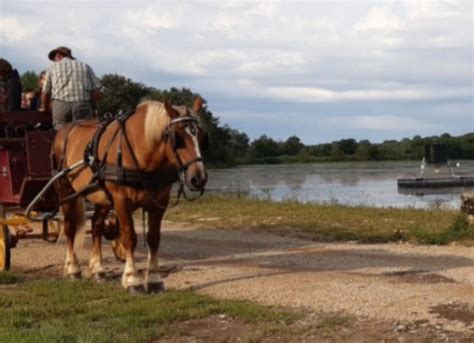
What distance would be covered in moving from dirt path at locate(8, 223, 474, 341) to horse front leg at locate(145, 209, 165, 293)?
296mm

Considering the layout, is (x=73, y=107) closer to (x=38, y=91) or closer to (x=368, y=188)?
(x=38, y=91)

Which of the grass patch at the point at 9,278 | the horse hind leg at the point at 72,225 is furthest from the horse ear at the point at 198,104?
the grass patch at the point at 9,278

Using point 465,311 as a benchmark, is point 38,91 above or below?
above

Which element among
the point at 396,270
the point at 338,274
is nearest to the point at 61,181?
the point at 338,274

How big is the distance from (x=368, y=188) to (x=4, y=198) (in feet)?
87.4

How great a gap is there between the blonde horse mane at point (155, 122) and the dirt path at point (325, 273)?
182cm

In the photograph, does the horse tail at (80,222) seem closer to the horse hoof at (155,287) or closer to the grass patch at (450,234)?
the horse hoof at (155,287)

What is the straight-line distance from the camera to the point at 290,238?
1452cm

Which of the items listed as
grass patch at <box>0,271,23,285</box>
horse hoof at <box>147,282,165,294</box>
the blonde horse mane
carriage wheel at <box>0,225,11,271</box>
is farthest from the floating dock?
the blonde horse mane

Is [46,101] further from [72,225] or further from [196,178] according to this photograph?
[196,178]

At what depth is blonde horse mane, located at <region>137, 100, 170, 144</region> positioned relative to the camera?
8.60 meters

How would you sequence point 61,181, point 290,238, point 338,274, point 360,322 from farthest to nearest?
point 290,238, point 61,181, point 338,274, point 360,322

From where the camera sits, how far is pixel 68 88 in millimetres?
10766

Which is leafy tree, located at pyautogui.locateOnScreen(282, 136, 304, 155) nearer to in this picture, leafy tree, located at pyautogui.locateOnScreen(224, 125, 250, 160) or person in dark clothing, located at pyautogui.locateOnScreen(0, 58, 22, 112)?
leafy tree, located at pyautogui.locateOnScreen(224, 125, 250, 160)
